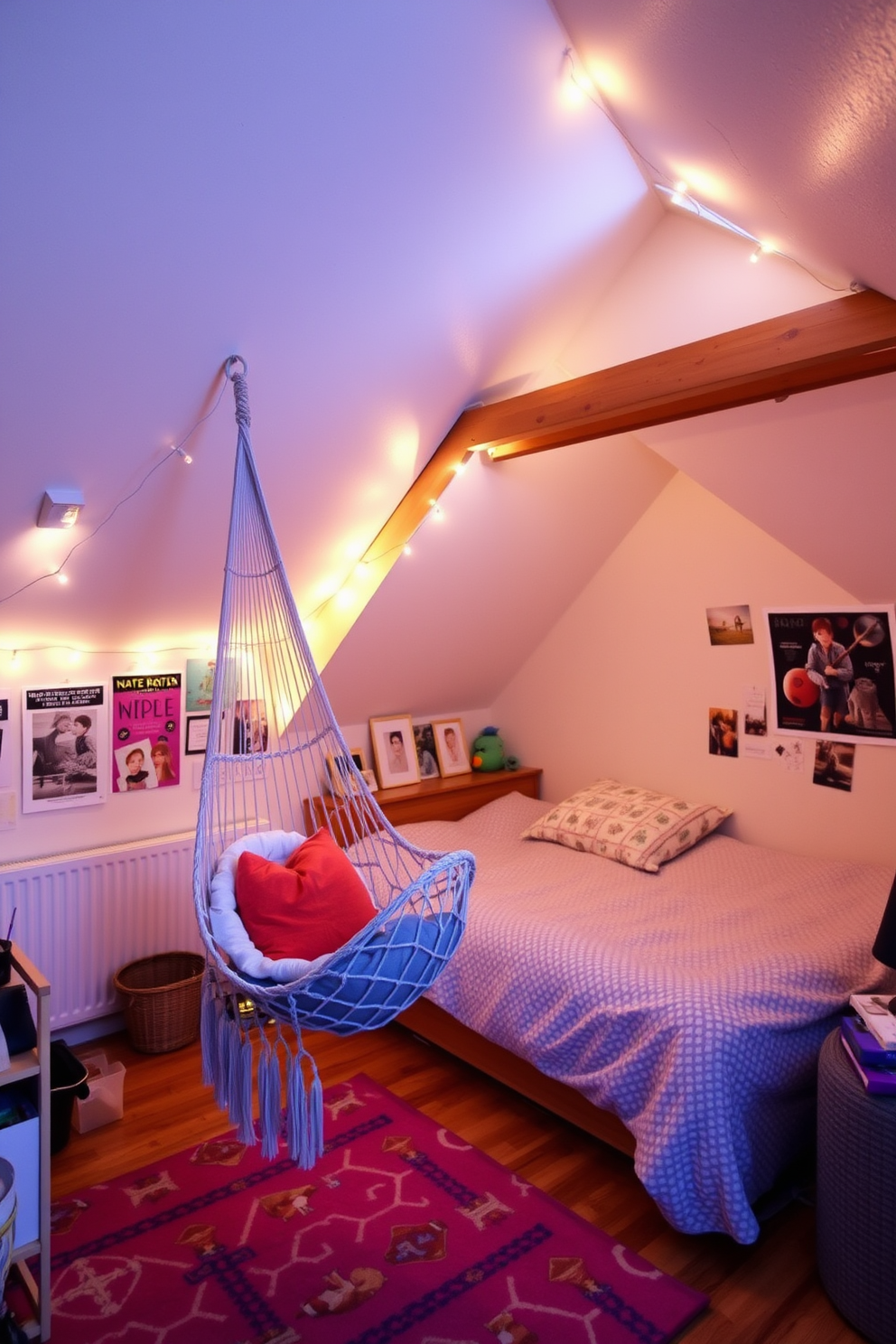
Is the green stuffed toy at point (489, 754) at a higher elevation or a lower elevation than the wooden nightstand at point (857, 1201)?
higher

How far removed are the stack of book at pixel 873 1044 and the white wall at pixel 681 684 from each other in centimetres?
112

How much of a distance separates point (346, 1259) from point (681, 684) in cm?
236

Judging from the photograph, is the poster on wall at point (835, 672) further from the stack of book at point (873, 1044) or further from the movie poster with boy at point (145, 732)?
the movie poster with boy at point (145, 732)

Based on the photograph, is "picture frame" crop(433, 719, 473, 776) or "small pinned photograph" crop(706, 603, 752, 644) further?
"picture frame" crop(433, 719, 473, 776)

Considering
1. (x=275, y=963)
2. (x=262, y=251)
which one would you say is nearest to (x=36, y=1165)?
(x=275, y=963)

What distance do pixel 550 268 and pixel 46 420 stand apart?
1380 mm

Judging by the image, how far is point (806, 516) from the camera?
2803 mm

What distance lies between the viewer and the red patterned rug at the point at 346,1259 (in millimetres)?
1839

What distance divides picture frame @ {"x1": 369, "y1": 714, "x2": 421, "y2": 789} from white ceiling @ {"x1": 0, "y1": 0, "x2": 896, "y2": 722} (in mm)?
581

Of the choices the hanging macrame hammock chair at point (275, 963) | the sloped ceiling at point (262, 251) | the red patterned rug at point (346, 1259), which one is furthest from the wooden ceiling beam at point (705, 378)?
the red patterned rug at point (346, 1259)

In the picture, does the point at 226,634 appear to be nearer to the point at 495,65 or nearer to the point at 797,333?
the point at 495,65

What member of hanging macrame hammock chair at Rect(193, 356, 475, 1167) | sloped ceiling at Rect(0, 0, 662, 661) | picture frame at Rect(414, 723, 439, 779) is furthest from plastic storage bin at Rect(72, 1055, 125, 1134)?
picture frame at Rect(414, 723, 439, 779)

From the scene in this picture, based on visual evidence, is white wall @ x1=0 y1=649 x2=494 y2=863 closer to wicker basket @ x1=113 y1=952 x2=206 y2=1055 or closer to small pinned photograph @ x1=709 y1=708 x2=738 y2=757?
wicker basket @ x1=113 y1=952 x2=206 y2=1055

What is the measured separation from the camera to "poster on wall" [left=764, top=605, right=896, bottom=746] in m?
2.96
